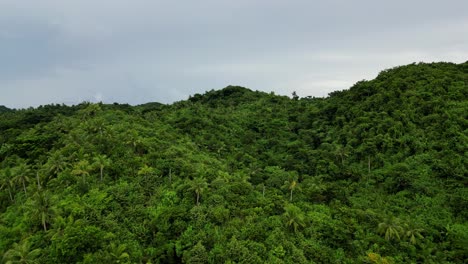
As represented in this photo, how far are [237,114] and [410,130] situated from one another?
151 ft

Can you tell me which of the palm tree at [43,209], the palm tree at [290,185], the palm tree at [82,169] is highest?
the palm tree at [82,169]

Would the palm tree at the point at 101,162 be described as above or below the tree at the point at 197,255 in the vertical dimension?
above

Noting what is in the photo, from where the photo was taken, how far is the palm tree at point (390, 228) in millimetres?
49656

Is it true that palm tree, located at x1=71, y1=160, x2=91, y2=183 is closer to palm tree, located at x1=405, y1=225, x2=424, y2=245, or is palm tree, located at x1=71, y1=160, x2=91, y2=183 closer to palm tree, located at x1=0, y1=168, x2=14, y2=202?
palm tree, located at x1=0, y1=168, x2=14, y2=202

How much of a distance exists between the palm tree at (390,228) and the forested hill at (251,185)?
178mm

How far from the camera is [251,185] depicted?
59.8 m

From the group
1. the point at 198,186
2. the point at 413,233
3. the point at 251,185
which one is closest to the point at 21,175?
the point at 198,186

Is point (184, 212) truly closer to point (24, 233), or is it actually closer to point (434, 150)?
point (24, 233)

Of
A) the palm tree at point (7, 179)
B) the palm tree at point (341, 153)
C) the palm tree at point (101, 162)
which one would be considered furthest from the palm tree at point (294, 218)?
the palm tree at point (7, 179)

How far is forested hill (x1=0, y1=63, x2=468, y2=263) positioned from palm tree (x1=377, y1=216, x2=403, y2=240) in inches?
7.0

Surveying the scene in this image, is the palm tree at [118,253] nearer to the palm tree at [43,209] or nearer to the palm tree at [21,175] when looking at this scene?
the palm tree at [43,209]

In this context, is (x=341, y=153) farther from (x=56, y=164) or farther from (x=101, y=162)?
(x=56, y=164)

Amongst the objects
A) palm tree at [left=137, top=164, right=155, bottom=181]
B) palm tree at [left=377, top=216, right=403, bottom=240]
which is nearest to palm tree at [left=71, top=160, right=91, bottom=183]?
palm tree at [left=137, top=164, right=155, bottom=181]

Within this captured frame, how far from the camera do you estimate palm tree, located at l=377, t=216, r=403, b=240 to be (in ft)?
163
